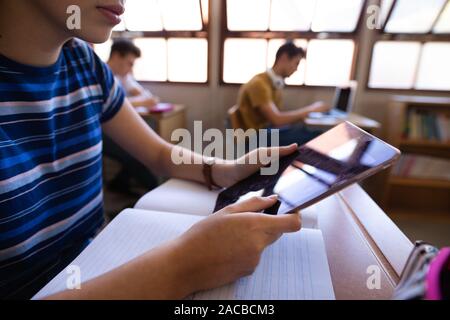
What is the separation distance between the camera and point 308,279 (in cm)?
35

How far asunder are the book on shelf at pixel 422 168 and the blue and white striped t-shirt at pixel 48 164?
2086 mm

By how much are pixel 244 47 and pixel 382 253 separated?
190 centimetres

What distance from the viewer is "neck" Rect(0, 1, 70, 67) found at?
47cm

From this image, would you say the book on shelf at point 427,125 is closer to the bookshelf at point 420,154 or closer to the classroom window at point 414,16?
the bookshelf at point 420,154

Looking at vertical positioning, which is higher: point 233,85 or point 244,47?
point 244,47

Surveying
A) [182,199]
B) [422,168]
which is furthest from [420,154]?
[182,199]

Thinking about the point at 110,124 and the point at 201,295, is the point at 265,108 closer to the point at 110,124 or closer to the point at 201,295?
the point at 110,124

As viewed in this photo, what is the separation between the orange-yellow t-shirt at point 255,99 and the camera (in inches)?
68.6

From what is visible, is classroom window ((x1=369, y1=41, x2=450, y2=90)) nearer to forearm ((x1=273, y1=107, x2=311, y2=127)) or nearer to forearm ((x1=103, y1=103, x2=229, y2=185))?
forearm ((x1=273, y1=107, x2=311, y2=127))

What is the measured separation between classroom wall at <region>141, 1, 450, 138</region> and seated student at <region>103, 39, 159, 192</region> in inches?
10.3

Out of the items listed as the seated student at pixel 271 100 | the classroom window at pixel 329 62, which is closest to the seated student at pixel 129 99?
the seated student at pixel 271 100

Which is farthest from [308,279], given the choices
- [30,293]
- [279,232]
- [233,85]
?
[233,85]

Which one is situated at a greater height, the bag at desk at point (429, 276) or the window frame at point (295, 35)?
the window frame at point (295, 35)

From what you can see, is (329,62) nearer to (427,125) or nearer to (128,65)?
(427,125)
